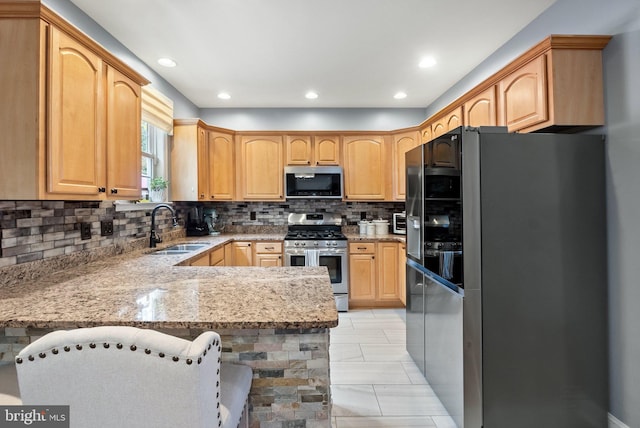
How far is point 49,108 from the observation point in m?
1.38

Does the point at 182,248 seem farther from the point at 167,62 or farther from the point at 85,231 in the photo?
the point at 167,62

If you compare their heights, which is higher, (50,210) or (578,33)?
(578,33)

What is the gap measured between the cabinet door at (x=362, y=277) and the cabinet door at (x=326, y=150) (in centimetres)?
127

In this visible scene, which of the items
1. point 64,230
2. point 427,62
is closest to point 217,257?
point 64,230

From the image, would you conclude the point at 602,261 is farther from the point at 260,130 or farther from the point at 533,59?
the point at 260,130

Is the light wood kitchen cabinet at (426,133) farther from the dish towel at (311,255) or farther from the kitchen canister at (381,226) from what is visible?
the dish towel at (311,255)

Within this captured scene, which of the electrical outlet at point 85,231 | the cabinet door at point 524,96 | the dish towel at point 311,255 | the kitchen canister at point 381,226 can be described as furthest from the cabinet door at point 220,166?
the cabinet door at point 524,96

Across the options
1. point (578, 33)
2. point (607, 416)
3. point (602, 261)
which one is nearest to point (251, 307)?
point (602, 261)

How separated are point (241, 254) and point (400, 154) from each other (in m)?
2.36

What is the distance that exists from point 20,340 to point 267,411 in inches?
37.9

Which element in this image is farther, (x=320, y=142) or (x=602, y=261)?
(x=320, y=142)

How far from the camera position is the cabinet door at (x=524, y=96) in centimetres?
182

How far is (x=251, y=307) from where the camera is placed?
117 cm

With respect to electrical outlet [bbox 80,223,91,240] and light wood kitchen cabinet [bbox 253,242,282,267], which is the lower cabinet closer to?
light wood kitchen cabinet [bbox 253,242,282,267]
